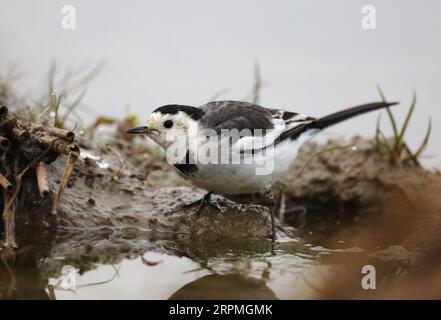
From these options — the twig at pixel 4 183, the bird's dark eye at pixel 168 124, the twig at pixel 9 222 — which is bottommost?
the twig at pixel 9 222

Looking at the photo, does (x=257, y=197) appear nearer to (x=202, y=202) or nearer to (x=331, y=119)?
(x=202, y=202)

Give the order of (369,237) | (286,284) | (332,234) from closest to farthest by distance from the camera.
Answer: (286,284), (369,237), (332,234)

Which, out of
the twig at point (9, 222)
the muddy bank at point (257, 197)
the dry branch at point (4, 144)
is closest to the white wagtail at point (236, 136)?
the muddy bank at point (257, 197)

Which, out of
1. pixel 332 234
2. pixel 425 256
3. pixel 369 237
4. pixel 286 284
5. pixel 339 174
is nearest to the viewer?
pixel 425 256

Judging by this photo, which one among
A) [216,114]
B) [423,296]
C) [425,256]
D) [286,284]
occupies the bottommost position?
[286,284]

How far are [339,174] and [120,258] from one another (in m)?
3.32

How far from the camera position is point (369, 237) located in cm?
523

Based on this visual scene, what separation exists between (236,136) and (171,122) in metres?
0.54

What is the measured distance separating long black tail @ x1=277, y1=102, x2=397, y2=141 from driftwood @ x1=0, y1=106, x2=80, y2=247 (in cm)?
174

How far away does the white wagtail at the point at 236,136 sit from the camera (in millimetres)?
4965

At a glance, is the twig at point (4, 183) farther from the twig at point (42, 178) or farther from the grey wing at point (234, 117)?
Answer: the grey wing at point (234, 117)

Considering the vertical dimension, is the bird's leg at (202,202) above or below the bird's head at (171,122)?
below
